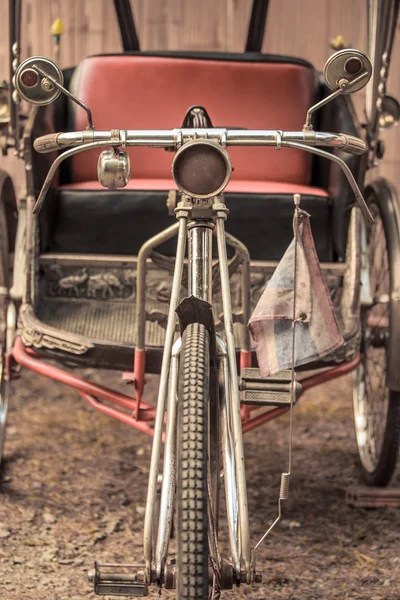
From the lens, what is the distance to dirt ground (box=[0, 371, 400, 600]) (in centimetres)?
253

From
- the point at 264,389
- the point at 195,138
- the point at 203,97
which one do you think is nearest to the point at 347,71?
the point at 195,138

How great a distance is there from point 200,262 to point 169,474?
1.53 feet

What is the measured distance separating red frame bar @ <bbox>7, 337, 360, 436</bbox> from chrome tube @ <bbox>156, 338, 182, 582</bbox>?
21.4 inches

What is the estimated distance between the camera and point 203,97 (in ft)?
10.7

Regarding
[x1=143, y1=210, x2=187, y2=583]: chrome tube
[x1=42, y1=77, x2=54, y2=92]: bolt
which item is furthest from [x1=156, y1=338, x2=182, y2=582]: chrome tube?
[x1=42, y1=77, x2=54, y2=92]: bolt

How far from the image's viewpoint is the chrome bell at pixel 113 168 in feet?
6.48

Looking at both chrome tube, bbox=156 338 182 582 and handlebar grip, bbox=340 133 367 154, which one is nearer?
chrome tube, bbox=156 338 182 582

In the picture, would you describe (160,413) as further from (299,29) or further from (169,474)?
(299,29)

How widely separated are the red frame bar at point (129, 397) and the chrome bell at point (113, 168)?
2.07 feet

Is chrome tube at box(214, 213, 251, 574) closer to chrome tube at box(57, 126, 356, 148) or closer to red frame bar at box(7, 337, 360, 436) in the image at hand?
chrome tube at box(57, 126, 356, 148)

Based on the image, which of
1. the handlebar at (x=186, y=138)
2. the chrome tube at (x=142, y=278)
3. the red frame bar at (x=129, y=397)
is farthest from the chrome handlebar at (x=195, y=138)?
the red frame bar at (x=129, y=397)

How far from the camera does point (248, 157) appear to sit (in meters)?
3.24

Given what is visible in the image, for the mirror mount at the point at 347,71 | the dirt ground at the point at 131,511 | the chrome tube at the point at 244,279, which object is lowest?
the dirt ground at the point at 131,511

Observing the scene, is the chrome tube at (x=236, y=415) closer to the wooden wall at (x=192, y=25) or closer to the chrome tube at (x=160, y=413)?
the chrome tube at (x=160, y=413)
